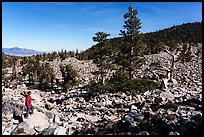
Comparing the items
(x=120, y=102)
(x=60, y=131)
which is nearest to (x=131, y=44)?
(x=120, y=102)

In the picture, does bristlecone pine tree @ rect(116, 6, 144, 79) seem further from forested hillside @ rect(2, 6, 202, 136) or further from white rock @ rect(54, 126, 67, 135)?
white rock @ rect(54, 126, 67, 135)

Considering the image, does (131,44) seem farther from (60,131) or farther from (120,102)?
(60,131)

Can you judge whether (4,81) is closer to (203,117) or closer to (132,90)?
(132,90)

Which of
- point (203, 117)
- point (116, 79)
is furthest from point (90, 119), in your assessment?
A: point (116, 79)

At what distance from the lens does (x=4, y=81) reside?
33.0 meters

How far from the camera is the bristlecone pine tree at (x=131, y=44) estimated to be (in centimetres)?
3019

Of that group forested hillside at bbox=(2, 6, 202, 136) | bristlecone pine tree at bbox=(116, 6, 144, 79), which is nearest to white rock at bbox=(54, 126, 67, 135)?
forested hillside at bbox=(2, 6, 202, 136)

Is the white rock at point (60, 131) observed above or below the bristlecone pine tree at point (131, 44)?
below

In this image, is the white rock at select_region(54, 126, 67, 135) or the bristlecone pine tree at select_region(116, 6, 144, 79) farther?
the bristlecone pine tree at select_region(116, 6, 144, 79)

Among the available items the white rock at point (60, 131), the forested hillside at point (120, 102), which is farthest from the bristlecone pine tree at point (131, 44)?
the white rock at point (60, 131)

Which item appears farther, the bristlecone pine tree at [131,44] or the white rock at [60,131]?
the bristlecone pine tree at [131,44]

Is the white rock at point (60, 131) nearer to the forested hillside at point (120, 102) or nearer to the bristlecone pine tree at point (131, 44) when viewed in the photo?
the forested hillside at point (120, 102)

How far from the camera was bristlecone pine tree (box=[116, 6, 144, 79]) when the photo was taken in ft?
99.0

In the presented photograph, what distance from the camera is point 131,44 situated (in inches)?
1187
